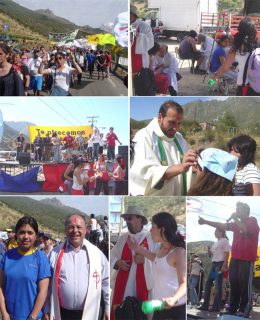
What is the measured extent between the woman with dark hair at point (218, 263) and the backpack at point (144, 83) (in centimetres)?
134

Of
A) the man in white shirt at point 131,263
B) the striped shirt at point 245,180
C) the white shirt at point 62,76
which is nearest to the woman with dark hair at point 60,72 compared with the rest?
the white shirt at point 62,76

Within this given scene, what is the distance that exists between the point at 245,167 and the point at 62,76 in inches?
69.6

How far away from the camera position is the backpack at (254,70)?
231 inches

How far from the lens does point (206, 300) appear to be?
5.93 meters

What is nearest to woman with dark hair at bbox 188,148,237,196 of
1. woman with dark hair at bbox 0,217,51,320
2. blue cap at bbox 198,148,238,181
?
blue cap at bbox 198,148,238,181

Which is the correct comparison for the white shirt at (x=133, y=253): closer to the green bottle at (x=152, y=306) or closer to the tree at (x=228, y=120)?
the green bottle at (x=152, y=306)

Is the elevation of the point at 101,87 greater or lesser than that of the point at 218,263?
greater

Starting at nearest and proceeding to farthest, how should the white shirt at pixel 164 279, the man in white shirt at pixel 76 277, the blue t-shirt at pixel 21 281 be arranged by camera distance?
1. the blue t-shirt at pixel 21 281
2. the man in white shirt at pixel 76 277
3. the white shirt at pixel 164 279

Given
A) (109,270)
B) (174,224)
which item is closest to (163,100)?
(174,224)

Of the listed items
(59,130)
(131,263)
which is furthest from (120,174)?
(131,263)

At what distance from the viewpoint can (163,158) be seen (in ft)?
19.0

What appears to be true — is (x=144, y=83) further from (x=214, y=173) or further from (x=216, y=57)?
(x=214, y=173)

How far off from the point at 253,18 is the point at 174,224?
1897 mm

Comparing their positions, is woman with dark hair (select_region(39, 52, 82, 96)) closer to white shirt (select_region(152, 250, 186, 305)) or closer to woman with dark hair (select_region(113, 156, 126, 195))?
woman with dark hair (select_region(113, 156, 126, 195))
